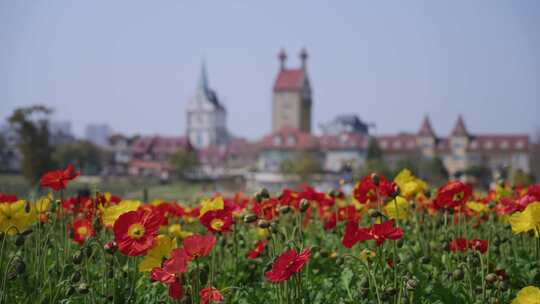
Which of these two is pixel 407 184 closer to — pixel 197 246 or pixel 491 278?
pixel 491 278

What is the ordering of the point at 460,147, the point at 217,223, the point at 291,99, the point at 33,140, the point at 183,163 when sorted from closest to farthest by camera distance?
the point at 217,223, the point at 33,140, the point at 183,163, the point at 460,147, the point at 291,99

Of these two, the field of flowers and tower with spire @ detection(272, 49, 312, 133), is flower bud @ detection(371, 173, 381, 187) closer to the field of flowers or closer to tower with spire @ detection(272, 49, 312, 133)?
the field of flowers

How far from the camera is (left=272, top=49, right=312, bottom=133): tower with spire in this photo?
9169cm

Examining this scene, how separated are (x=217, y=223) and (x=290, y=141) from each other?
7334cm

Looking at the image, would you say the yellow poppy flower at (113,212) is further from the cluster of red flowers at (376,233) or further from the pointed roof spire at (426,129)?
the pointed roof spire at (426,129)

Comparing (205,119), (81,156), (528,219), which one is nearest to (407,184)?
(528,219)

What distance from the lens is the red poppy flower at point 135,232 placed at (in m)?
2.43

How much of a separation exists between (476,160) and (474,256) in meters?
81.4

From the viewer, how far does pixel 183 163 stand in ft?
258

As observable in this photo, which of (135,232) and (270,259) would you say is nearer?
(135,232)

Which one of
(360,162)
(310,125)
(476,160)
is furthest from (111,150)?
(476,160)

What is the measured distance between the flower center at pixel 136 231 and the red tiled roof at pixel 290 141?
72.6 meters

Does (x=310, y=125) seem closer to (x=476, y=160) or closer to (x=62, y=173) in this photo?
(x=476, y=160)

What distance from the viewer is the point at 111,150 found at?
10331cm
